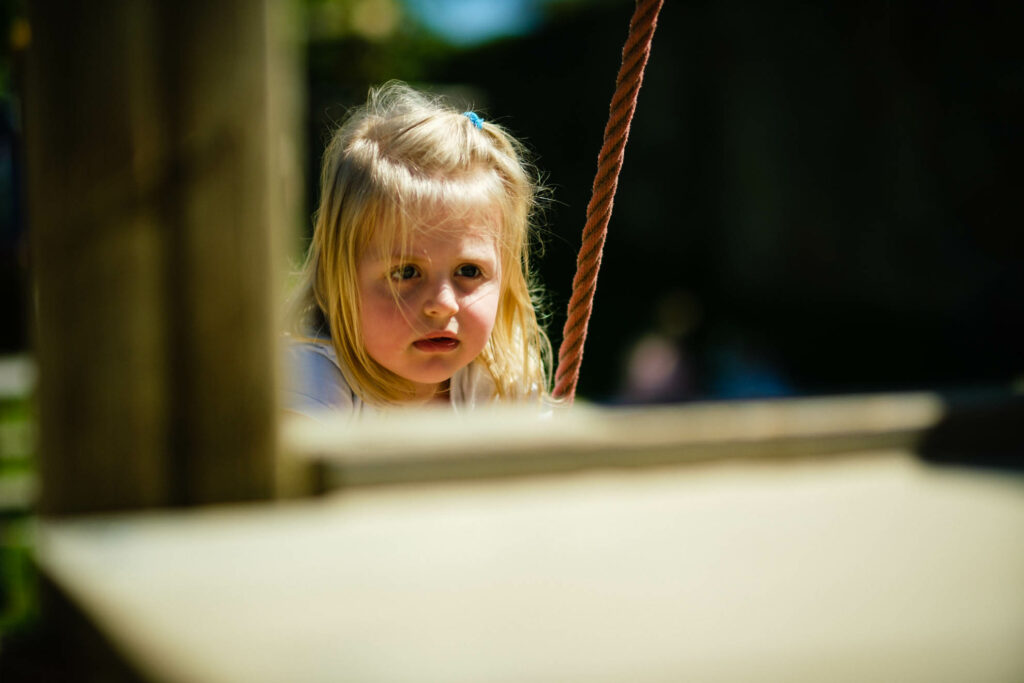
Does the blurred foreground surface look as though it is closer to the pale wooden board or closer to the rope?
the pale wooden board

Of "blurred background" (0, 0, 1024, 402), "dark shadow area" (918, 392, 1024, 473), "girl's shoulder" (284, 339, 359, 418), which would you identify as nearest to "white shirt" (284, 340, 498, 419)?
"girl's shoulder" (284, 339, 359, 418)

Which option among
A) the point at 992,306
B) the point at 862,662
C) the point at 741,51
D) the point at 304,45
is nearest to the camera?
the point at 862,662

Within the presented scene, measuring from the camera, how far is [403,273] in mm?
1527

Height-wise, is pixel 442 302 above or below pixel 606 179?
below

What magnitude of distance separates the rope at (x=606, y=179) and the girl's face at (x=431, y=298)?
0.76 feet

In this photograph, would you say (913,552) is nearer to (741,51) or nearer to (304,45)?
(741,51)

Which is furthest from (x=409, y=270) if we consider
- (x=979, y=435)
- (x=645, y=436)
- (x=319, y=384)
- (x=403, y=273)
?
(x=979, y=435)

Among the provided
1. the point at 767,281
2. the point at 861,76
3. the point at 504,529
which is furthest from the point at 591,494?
the point at 767,281

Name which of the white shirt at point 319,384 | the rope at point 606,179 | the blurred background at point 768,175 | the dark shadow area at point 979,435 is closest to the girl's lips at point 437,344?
the white shirt at point 319,384

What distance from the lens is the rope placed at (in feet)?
3.40

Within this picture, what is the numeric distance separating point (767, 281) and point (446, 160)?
25.3ft

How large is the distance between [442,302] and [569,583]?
2.94 ft

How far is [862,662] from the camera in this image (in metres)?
0.54

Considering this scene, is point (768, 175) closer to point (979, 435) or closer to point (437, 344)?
point (437, 344)
